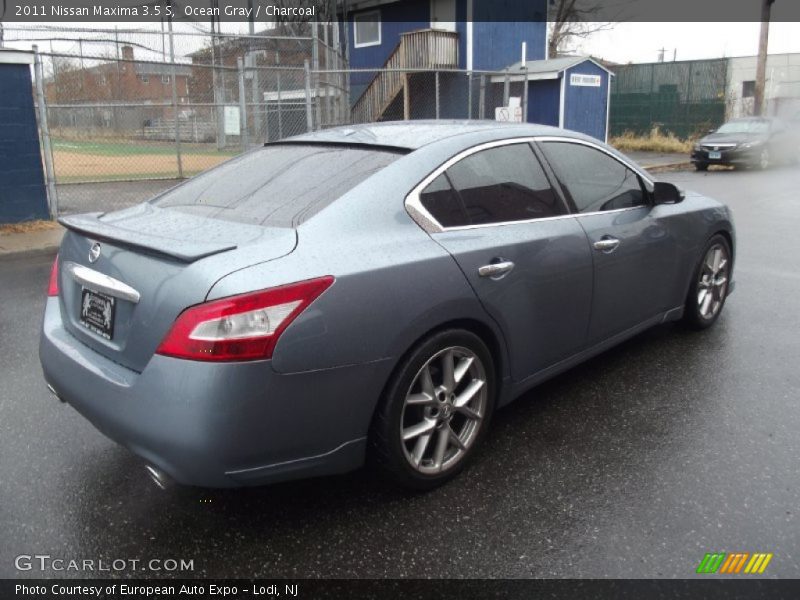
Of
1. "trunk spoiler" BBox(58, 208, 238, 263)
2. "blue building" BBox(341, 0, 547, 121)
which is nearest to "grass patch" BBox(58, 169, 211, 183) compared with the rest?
"blue building" BBox(341, 0, 547, 121)

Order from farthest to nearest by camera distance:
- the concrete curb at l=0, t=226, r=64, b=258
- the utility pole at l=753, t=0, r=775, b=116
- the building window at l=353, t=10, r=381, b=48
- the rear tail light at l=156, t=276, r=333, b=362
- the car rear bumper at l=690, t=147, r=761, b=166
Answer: the utility pole at l=753, t=0, r=775, b=116, the building window at l=353, t=10, r=381, b=48, the car rear bumper at l=690, t=147, r=761, b=166, the concrete curb at l=0, t=226, r=64, b=258, the rear tail light at l=156, t=276, r=333, b=362

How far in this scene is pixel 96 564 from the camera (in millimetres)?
2564

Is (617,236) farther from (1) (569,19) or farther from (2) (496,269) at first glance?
(1) (569,19)

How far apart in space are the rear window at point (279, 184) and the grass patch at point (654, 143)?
79.9 feet

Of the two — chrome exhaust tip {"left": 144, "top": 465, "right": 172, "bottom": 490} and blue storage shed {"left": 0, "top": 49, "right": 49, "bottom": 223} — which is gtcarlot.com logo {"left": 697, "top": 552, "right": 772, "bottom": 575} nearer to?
chrome exhaust tip {"left": 144, "top": 465, "right": 172, "bottom": 490}

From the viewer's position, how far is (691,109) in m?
27.6

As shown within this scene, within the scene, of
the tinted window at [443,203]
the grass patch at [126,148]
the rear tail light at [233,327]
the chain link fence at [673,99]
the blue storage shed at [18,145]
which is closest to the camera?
the rear tail light at [233,327]

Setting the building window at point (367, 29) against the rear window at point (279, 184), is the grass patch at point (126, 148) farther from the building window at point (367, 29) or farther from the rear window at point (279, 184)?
the rear window at point (279, 184)

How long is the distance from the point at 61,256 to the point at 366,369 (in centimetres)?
161

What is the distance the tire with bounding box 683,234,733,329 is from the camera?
4.82 metres

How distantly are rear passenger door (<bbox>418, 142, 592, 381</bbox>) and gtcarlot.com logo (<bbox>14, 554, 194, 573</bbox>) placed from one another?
64.1 inches

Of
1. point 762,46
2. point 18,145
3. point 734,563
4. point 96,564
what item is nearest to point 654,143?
point 762,46

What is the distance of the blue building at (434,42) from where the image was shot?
21.2 metres

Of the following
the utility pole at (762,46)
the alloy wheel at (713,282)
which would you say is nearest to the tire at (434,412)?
the alloy wheel at (713,282)
